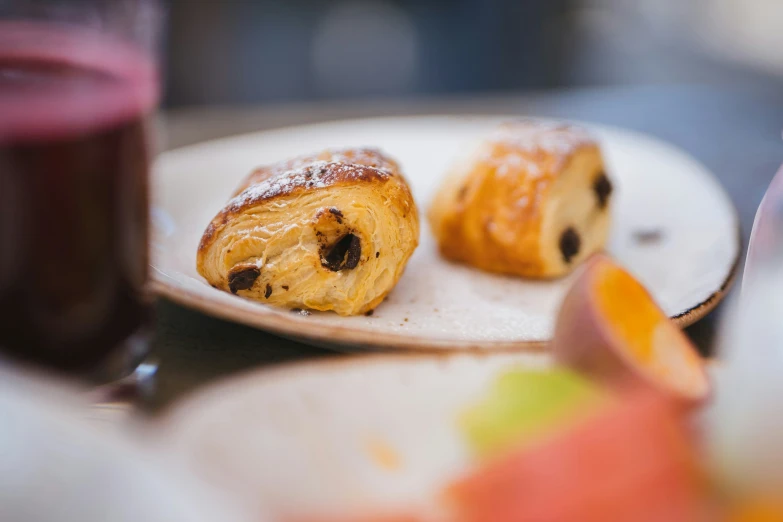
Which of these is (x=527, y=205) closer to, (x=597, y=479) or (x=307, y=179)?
(x=307, y=179)

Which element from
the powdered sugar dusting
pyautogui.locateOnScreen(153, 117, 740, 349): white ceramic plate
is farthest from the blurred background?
the powdered sugar dusting

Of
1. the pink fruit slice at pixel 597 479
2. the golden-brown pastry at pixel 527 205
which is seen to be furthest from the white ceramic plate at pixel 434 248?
the pink fruit slice at pixel 597 479

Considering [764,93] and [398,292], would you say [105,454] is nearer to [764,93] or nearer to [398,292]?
[398,292]

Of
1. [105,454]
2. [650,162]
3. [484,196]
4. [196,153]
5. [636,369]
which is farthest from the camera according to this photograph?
[650,162]

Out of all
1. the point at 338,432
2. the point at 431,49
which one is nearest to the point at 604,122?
the point at 431,49

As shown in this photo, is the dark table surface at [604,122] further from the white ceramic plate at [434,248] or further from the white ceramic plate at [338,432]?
the white ceramic plate at [338,432]

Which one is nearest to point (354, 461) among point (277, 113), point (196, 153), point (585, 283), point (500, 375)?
point (500, 375)

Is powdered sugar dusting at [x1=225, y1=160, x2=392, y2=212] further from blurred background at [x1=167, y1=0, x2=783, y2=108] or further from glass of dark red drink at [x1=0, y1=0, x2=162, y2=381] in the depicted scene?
blurred background at [x1=167, y1=0, x2=783, y2=108]

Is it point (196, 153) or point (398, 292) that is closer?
point (398, 292)
